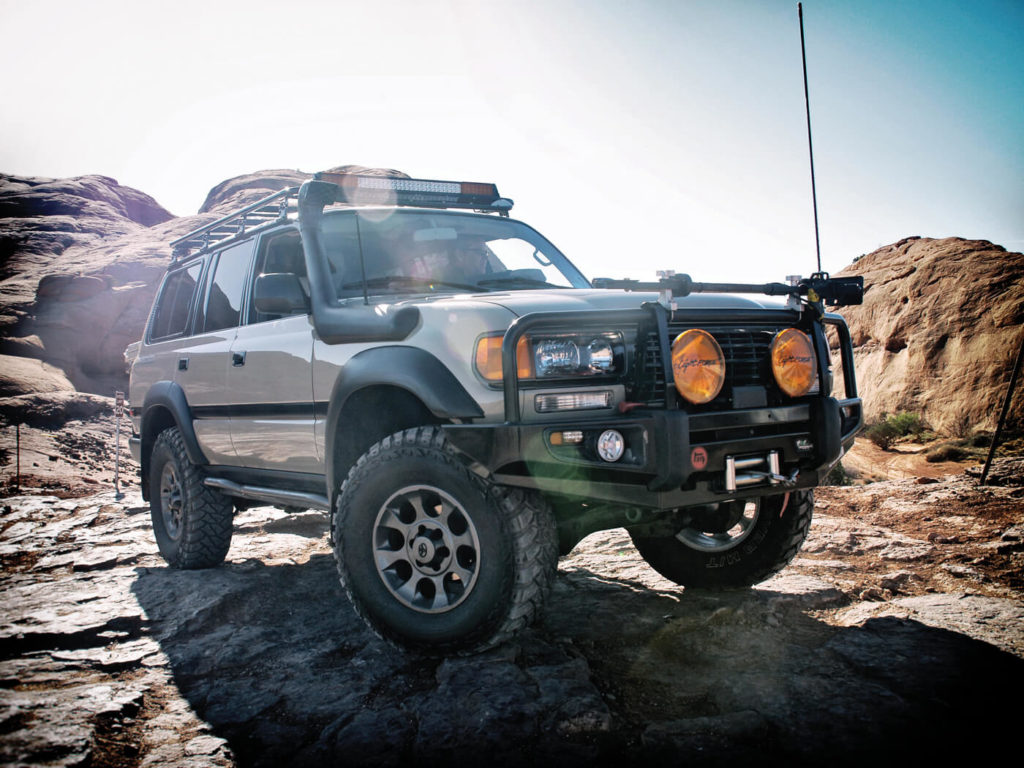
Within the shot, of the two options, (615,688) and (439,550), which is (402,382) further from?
(615,688)

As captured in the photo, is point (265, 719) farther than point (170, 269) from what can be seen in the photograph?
No

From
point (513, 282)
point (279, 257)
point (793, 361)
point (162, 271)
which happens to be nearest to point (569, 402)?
point (793, 361)

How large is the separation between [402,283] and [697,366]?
161 centimetres

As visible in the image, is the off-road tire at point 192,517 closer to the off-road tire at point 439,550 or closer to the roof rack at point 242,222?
the roof rack at point 242,222

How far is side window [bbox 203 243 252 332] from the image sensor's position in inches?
175

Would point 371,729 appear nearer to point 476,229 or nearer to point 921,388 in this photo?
point 476,229

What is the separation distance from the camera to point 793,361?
2.96 meters

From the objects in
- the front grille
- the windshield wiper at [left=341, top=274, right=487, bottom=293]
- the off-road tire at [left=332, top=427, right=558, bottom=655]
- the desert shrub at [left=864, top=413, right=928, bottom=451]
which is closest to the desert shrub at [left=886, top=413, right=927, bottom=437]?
the desert shrub at [left=864, top=413, right=928, bottom=451]

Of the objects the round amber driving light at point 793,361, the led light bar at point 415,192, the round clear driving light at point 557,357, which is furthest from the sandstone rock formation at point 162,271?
the round amber driving light at point 793,361

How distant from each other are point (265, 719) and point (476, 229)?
2661mm

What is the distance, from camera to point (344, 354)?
11.1 feet

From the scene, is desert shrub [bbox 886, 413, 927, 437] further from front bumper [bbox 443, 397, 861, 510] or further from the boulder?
the boulder

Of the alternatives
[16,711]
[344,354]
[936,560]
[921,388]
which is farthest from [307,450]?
[921,388]

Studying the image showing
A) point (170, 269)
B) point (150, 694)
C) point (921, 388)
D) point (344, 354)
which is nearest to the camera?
point (150, 694)
